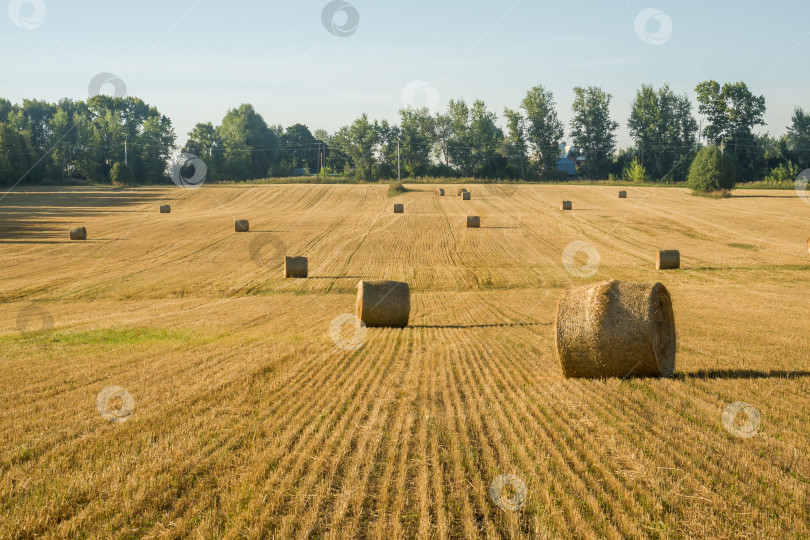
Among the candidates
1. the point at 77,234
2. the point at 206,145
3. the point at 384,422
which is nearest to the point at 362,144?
the point at 206,145

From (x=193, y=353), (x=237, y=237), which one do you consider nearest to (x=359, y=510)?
(x=193, y=353)

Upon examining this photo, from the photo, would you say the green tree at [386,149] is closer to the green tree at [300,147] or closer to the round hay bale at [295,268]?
the green tree at [300,147]

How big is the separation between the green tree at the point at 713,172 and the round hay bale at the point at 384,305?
58.1m

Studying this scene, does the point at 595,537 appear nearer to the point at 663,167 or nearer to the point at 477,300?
the point at 477,300

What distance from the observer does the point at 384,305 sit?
19.1m

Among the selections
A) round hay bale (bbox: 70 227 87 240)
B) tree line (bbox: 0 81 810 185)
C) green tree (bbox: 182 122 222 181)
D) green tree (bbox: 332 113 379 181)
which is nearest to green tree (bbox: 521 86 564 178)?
tree line (bbox: 0 81 810 185)

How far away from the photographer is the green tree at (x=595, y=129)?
111375mm

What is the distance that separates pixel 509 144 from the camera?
11500 centimetres

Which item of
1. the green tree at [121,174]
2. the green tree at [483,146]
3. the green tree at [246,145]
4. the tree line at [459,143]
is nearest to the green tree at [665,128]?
the tree line at [459,143]

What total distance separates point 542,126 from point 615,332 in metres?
109

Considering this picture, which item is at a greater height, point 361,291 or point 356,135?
point 356,135

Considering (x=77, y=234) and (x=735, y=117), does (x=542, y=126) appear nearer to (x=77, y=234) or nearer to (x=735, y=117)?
(x=735, y=117)

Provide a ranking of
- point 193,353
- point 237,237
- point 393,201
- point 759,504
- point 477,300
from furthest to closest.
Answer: point 393,201
point 237,237
point 477,300
point 193,353
point 759,504

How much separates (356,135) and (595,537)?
385 feet
